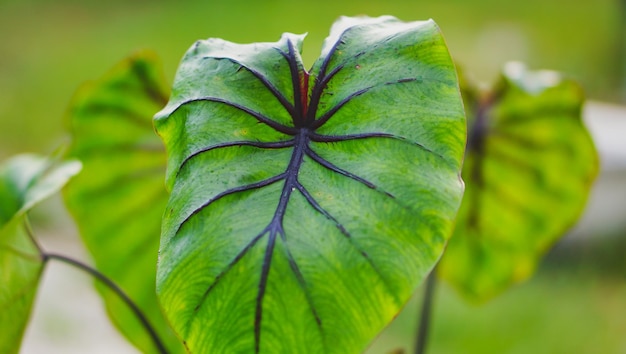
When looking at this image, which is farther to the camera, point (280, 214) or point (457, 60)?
point (457, 60)

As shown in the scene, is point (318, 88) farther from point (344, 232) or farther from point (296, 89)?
point (344, 232)

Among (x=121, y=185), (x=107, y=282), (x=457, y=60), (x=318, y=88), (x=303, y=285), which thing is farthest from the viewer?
(x=457, y=60)

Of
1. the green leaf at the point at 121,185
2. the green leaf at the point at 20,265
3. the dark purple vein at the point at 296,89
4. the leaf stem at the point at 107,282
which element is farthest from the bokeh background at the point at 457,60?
the dark purple vein at the point at 296,89

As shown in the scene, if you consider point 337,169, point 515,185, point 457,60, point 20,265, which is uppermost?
point 337,169

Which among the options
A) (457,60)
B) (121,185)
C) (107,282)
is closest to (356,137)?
(107,282)

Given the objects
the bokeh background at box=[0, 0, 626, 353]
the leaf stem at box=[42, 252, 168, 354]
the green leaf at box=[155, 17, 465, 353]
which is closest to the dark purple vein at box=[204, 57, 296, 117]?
the green leaf at box=[155, 17, 465, 353]
